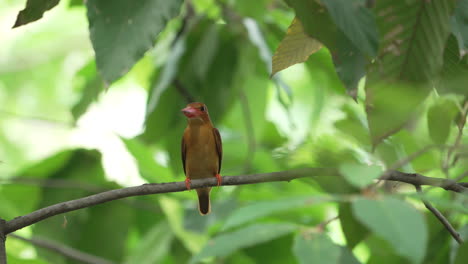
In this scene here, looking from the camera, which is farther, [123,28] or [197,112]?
[197,112]

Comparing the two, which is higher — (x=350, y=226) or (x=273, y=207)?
(x=273, y=207)

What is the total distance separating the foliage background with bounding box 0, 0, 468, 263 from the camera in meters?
1.55

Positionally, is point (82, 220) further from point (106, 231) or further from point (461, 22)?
point (461, 22)

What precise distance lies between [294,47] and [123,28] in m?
0.51

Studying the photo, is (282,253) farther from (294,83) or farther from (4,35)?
(4,35)

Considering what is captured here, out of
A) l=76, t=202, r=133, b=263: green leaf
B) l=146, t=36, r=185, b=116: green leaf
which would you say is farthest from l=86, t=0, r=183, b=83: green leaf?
l=76, t=202, r=133, b=263: green leaf

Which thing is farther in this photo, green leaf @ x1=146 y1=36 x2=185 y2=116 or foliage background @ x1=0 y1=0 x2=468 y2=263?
green leaf @ x1=146 y1=36 x2=185 y2=116

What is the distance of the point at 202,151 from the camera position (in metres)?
4.27

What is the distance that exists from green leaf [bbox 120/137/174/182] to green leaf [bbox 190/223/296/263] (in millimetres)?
1812

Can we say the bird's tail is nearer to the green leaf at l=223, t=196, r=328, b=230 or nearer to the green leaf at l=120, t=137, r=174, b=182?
the green leaf at l=120, t=137, r=174, b=182

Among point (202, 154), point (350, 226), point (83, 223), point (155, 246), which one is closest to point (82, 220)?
point (83, 223)

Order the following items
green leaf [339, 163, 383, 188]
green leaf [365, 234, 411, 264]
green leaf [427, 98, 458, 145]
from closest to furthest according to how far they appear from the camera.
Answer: green leaf [339, 163, 383, 188] → green leaf [427, 98, 458, 145] → green leaf [365, 234, 411, 264]

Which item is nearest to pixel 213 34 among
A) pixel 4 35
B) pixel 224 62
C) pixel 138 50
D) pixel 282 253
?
pixel 224 62

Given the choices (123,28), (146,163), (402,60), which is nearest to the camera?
(123,28)
